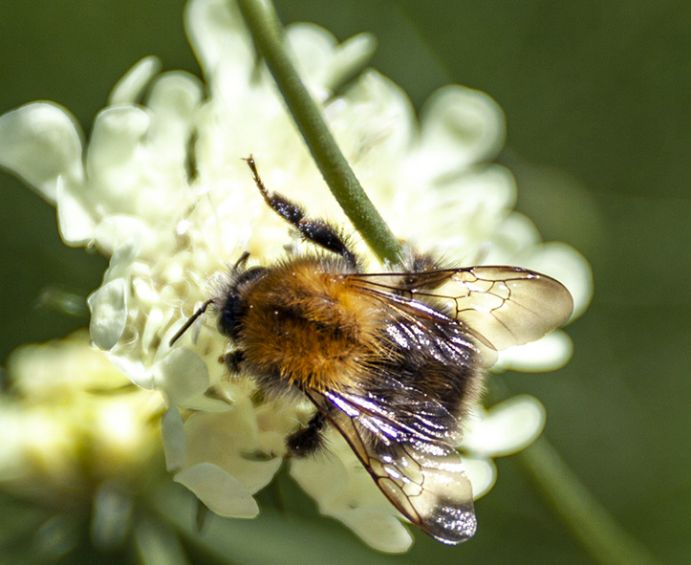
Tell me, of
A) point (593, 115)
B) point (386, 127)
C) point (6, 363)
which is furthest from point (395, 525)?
point (593, 115)

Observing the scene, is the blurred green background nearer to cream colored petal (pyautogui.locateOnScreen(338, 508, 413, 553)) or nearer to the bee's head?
cream colored petal (pyautogui.locateOnScreen(338, 508, 413, 553))

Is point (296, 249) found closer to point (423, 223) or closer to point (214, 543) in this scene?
point (423, 223)

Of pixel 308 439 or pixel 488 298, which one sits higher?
pixel 488 298

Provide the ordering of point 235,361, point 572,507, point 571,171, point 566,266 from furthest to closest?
point 571,171 → point 566,266 → point 572,507 → point 235,361

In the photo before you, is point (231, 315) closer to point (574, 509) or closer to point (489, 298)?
point (489, 298)

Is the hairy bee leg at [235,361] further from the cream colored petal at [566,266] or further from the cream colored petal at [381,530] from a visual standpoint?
the cream colored petal at [566,266]

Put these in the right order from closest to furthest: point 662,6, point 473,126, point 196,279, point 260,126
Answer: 1. point 196,279
2. point 260,126
3. point 473,126
4. point 662,6

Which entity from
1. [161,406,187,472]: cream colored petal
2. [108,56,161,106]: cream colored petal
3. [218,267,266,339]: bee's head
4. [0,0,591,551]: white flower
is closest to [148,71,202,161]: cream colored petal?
[0,0,591,551]: white flower

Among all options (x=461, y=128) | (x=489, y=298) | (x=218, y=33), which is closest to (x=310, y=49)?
(x=218, y=33)
